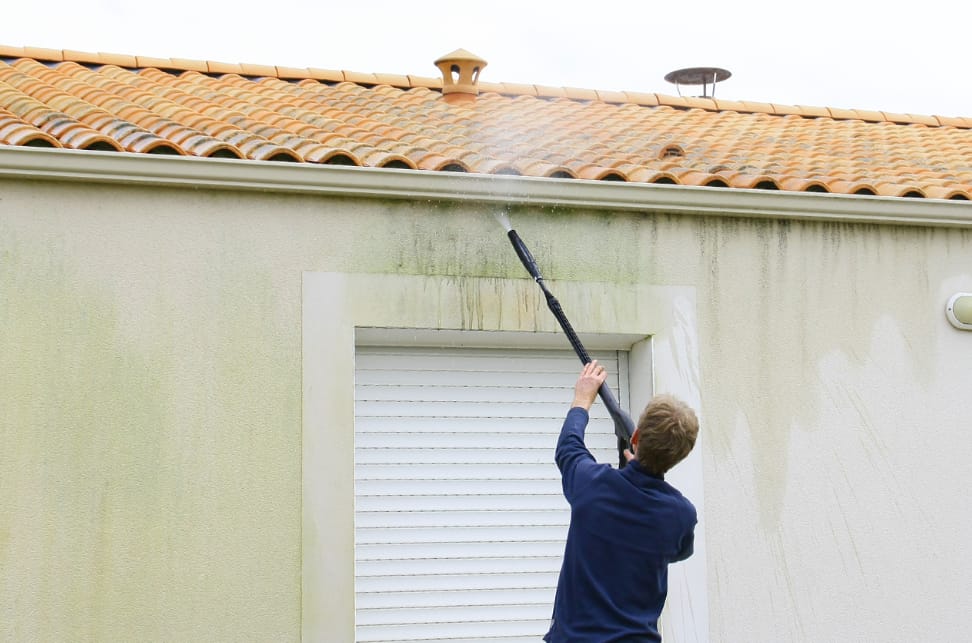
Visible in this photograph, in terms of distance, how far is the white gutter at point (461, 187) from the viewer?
6.26 meters

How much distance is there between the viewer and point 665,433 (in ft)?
15.5

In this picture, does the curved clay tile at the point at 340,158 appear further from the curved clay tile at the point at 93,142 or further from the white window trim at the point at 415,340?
the curved clay tile at the point at 93,142

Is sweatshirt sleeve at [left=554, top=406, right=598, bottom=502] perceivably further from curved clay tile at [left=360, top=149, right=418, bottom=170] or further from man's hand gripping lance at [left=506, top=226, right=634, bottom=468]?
curved clay tile at [left=360, top=149, right=418, bottom=170]

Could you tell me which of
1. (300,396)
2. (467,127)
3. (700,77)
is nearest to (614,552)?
(300,396)

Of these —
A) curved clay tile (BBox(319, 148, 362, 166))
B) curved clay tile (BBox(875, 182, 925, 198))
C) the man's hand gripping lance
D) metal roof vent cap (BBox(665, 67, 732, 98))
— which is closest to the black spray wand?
the man's hand gripping lance

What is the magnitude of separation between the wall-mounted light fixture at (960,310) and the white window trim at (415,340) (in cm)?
160

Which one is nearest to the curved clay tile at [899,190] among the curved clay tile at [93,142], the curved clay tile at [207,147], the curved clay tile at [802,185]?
the curved clay tile at [802,185]

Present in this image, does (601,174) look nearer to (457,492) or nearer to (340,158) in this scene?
(340,158)

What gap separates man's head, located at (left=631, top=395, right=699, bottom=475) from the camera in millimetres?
4734

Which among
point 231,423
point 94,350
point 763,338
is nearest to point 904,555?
point 763,338

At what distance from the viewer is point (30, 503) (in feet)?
19.8

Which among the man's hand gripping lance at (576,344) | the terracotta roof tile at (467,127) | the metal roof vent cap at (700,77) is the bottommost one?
the man's hand gripping lance at (576,344)

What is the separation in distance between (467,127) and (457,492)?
2918mm

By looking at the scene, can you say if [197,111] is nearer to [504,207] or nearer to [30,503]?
[504,207]
